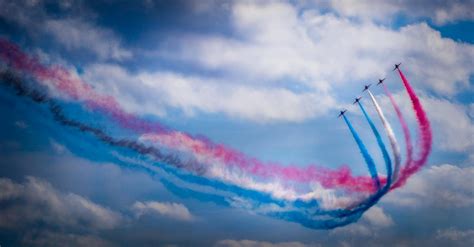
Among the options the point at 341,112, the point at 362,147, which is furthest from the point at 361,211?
the point at 341,112

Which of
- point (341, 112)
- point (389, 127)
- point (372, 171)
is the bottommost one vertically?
point (372, 171)

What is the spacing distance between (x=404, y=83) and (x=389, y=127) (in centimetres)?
599

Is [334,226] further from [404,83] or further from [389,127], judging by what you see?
[404,83]

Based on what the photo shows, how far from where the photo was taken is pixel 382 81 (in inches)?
2753

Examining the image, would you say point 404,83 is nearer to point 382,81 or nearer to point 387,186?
point 382,81

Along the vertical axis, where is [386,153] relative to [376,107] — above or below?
below

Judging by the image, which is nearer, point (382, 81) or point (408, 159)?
point (408, 159)

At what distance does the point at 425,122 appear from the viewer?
6456cm

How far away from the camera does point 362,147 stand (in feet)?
212

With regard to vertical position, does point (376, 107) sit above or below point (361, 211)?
above

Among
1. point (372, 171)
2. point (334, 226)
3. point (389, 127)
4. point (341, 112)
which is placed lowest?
point (334, 226)

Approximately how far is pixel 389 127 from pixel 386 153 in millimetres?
3599

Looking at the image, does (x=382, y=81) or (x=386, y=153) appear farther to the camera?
(x=382, y=81)

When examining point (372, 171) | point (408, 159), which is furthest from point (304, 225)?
point (408, 159)
